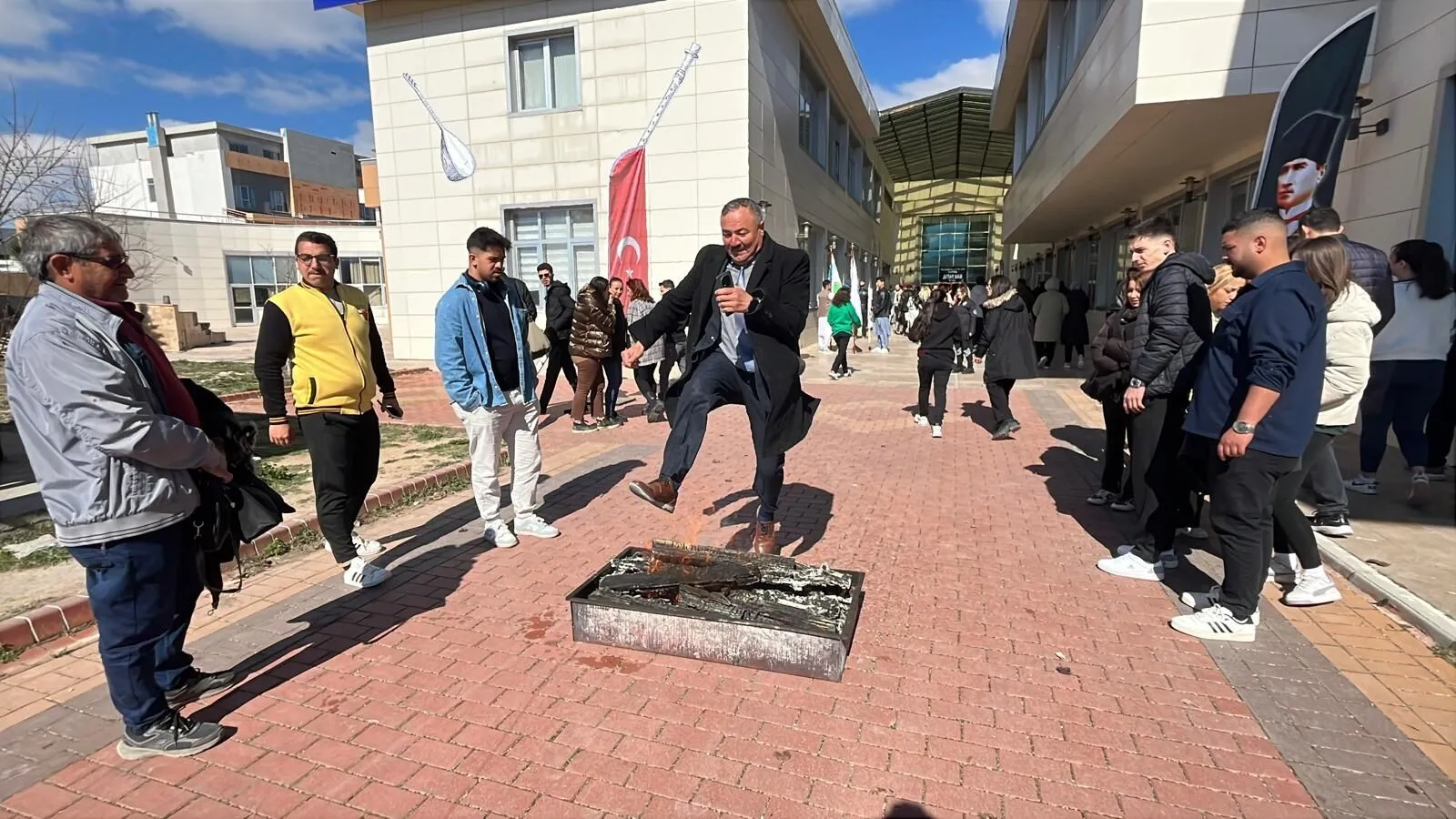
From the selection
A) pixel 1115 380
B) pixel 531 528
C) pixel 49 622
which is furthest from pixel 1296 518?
pixel 49 622

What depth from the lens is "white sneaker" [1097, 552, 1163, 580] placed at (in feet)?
13.7

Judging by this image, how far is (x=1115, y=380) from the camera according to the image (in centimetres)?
500

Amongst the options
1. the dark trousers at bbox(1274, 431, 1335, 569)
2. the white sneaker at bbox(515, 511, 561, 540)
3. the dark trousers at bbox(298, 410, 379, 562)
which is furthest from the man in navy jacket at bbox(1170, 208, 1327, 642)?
the dark trousers at bbox(298, 410, 379, 562)

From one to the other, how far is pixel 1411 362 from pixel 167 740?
26.2ft

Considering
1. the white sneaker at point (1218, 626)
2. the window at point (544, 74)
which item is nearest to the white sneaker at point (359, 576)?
the white sneaker at point (1218, 626)

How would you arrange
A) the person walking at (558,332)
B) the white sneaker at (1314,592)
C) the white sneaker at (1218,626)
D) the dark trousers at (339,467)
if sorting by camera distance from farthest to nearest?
the person walking at (558,332), the dark trousers at (339,467), the white sneaker at (1314,592), the white sneaker at (1218,626)

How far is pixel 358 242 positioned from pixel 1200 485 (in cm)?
3534

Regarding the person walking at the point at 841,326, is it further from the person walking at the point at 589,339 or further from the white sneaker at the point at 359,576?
the white sneaker at the point at 359,576

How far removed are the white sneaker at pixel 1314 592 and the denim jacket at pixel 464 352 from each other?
15.3ft

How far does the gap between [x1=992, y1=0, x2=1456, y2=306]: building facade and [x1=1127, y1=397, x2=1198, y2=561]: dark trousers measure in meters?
4.17

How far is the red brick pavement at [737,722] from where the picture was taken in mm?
2334

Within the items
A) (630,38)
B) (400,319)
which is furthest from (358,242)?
(630,38)

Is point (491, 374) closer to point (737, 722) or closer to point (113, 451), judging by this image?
point (113, 451)

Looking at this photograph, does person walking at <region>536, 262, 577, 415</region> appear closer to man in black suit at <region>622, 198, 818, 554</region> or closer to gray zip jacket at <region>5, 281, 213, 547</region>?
man in black suit at <region>622, 198, 818, 554</region>
